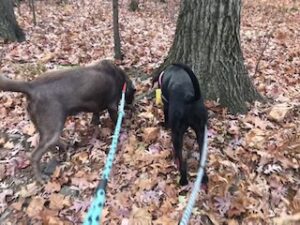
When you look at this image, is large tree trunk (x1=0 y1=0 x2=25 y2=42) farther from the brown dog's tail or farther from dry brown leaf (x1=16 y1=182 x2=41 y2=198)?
dry brown leaf (x1=16 y1=182 x2=41 y2=198)

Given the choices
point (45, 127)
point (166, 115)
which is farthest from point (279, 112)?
point (45, 127)

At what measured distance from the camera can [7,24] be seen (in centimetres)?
938

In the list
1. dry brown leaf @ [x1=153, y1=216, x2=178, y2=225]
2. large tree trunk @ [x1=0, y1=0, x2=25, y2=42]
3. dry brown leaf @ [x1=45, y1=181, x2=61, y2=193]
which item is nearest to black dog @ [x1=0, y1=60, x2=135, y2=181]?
dry brown leaf @ [x1=45, y1=181, x2=61, y2=193]

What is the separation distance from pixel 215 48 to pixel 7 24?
6170 millimetres

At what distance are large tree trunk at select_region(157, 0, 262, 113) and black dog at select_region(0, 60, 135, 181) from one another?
1153 mm

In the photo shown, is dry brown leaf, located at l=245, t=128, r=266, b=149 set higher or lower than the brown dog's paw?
higher

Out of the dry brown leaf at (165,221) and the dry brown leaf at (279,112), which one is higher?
the dry brown leaf at (279,112)

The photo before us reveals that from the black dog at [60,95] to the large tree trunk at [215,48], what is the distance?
1153mm

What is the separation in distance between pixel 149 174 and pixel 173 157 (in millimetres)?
378

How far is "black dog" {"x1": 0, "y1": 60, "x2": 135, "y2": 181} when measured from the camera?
424 cm

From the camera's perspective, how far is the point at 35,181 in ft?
14.3

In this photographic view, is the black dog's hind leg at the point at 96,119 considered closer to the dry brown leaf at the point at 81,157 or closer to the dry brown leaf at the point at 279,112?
the dry brown leaf at the point at 81,157

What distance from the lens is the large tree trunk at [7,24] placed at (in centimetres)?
928

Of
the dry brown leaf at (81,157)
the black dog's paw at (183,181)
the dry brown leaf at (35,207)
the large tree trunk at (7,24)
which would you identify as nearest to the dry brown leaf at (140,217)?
the black dog's paw at (183,181)
